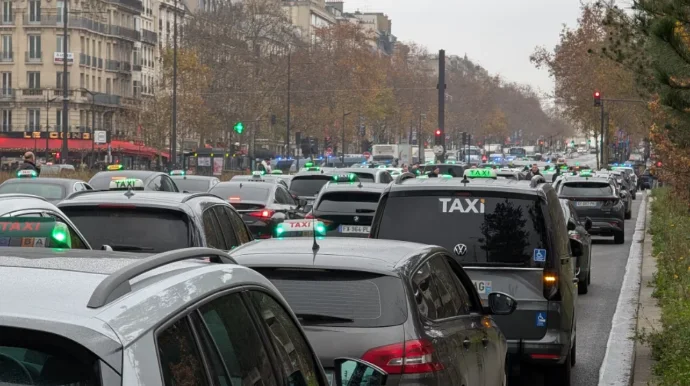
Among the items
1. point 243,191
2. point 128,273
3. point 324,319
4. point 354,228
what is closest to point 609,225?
point 243,191

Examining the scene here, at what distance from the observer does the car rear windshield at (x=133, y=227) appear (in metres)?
11.8

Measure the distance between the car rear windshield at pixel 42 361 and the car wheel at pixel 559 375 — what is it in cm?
870

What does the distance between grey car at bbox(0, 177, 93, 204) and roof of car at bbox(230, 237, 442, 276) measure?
16645mm

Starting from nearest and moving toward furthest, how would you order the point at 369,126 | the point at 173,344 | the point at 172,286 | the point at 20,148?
the point at 173,344, the point at 172,286, the point at 20,148, the point at 369,126

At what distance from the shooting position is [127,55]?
416 ft

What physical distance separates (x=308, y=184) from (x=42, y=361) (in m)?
31.5

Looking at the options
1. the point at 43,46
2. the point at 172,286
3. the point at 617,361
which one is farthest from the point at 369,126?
the point at 172,286

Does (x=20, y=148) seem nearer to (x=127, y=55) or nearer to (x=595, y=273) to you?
(x=127, y=55)

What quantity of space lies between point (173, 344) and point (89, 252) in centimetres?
99

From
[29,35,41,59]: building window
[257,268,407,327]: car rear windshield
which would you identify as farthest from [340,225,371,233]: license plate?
[29,35,41,59]: building window

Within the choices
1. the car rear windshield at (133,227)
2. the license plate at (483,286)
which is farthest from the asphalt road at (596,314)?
the car rear windshield at (133,227)

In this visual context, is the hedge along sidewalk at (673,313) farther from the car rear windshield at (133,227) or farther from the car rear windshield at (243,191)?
the car rear windshield at (243,191)

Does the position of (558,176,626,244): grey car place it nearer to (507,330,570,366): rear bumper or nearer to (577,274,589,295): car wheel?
(577,274,589,295): car wheel

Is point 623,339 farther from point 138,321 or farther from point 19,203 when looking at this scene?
point 138,321
